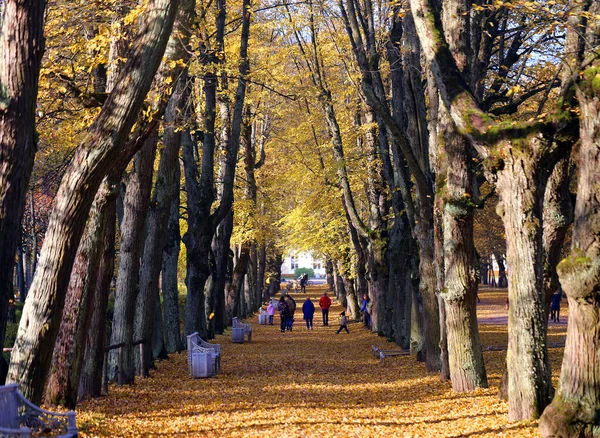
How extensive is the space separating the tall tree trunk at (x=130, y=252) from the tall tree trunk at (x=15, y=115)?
745 centimetres

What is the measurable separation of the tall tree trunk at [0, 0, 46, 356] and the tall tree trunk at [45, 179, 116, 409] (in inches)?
149

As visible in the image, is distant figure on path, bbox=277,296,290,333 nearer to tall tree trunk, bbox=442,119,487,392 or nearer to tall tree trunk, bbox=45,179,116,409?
tall tree trunk, bbox=442,119,487,392

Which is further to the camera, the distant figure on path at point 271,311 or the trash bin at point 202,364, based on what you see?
the distant figure on path at point 271,311

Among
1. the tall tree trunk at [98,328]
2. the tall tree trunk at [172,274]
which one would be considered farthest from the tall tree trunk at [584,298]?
the tall tree trunk at [172,274]

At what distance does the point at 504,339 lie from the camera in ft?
93.7

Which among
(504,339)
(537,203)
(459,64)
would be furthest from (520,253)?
(504,339)

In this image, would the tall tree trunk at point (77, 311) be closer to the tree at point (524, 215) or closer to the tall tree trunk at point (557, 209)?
the tree at point (524, 215)

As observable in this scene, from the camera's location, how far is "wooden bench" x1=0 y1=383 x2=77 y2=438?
7.77m

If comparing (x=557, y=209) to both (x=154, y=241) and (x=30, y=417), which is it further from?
(x=154, y=241)

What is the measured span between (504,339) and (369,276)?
7453mm

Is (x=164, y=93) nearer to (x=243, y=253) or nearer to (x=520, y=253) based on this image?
(x=520, y=253)

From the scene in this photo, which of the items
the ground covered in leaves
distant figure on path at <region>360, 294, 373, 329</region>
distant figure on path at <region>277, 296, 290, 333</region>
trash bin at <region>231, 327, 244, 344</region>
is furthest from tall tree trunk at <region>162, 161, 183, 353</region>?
distant figure on path at <region>360, 294, 373, 329</region>

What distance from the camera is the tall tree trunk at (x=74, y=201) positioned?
916 cm

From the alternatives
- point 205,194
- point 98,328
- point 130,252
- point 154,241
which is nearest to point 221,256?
point 205,194
